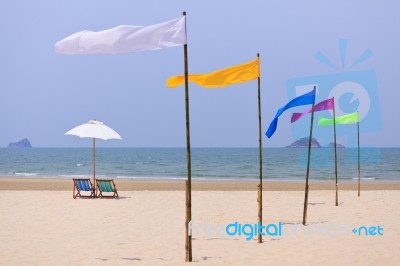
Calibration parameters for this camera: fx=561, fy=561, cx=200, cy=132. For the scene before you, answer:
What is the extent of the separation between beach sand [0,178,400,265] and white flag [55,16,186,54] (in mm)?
2856

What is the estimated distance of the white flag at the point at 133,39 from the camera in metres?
6.99

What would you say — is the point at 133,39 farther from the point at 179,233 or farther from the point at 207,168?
the point at 207,168

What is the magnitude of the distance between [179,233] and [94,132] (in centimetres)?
767

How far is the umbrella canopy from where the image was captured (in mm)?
16903

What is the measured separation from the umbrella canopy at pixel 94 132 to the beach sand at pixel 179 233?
1.94 m

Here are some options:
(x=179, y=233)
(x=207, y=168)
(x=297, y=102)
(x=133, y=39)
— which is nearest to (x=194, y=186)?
(x=179, y=233)

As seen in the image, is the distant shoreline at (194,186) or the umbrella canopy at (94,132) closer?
the umbrella canopy at (94,132)

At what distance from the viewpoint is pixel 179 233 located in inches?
406

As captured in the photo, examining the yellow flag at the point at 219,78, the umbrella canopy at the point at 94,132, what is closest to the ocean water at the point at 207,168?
the umbrella canopy at the point at 94,132

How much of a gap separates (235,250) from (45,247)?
295 cm
